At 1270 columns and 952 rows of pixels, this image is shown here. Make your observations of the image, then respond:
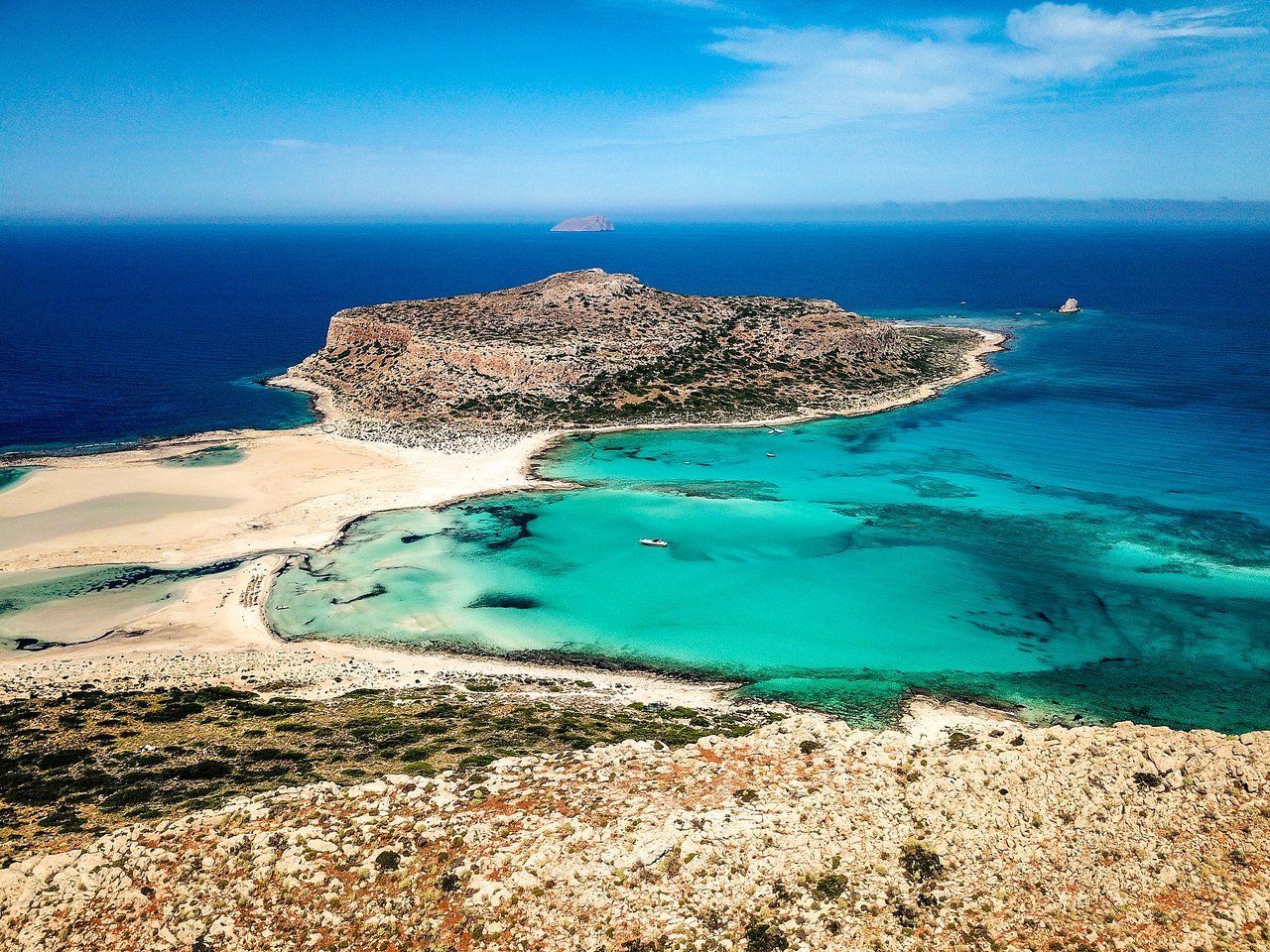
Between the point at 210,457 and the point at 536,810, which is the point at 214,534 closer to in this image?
the point at 210,457

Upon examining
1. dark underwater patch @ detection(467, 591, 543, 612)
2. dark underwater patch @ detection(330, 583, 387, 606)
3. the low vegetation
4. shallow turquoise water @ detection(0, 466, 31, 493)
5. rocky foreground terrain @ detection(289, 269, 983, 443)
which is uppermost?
rocky foreground terrain @ detection(289, 269, 983, 443)

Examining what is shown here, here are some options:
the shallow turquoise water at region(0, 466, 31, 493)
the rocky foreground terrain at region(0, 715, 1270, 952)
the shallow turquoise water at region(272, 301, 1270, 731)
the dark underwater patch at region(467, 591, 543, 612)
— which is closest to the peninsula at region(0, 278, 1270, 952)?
the rocky foreground terrain at region(0, 715, 1270, 952)

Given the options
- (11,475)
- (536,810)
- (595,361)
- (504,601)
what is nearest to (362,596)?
(504,601)

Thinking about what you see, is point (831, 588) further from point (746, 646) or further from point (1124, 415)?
point (1124, 415)

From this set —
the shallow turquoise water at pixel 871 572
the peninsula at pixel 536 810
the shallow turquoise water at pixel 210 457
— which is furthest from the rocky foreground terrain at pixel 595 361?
the peninsula at pixel 536 810

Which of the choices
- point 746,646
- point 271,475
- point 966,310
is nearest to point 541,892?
point 746,646

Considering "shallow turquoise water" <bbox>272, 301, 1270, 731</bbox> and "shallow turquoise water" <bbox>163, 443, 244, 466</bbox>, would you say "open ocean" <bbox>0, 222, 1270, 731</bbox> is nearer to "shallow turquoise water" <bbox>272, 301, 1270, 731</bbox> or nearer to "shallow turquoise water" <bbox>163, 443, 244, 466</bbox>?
"shallow turquoise water" <bbox>272, 301, 1270, 731</bbox>
